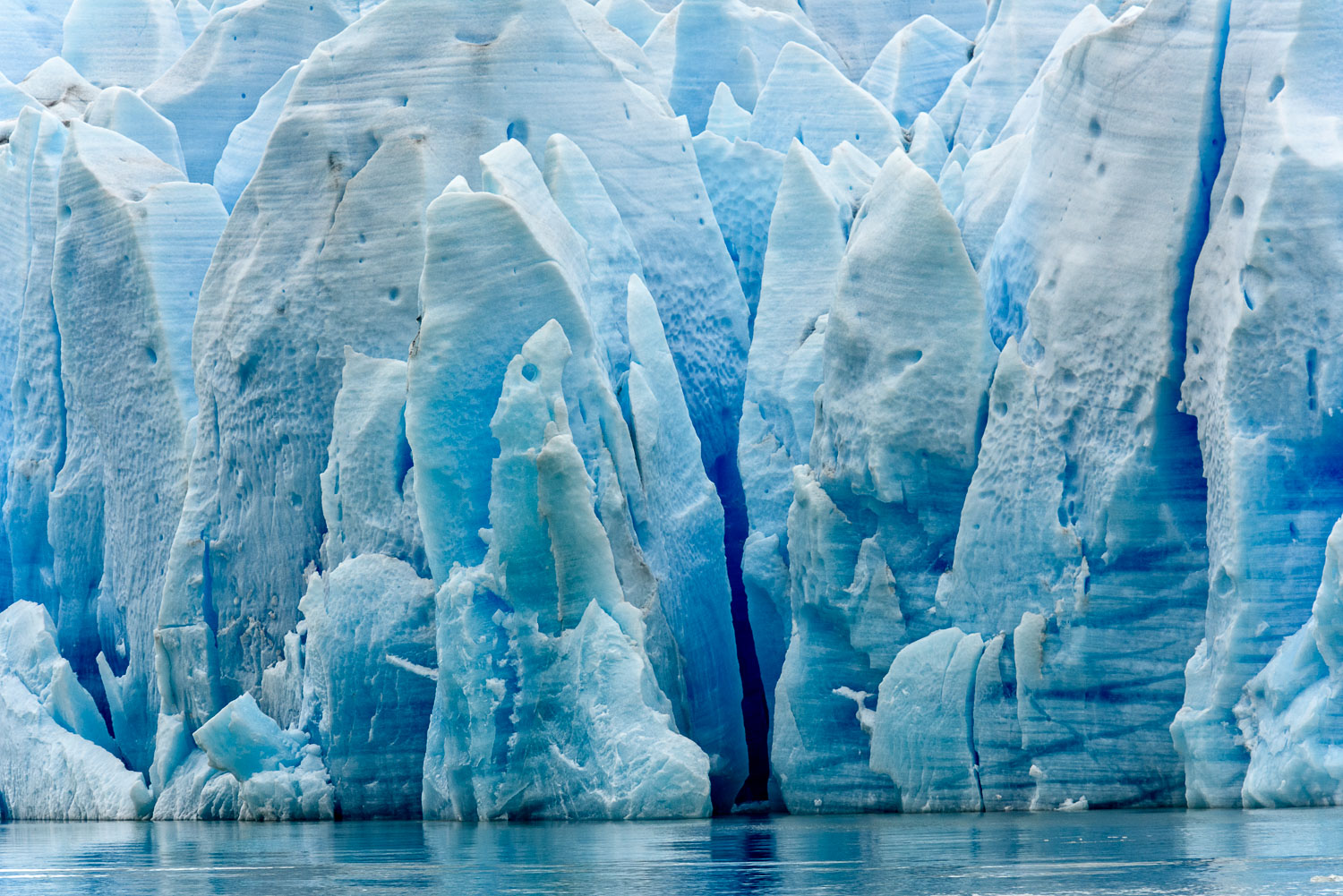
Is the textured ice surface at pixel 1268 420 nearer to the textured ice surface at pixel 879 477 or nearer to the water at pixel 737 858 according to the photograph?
the water at pixel 737 858

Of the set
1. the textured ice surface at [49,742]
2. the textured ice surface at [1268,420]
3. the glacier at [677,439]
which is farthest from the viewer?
the textured ice surface at [49,742]

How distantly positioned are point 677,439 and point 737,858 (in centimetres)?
775

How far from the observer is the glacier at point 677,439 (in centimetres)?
Answer: 1730

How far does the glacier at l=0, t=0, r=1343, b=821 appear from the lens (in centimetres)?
1730

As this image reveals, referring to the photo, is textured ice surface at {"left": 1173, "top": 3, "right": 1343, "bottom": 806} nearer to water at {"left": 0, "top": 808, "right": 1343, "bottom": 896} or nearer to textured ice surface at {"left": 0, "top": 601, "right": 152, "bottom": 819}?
water at {"left": 0, "top": 808, "right": 1343, "bottom": 896}

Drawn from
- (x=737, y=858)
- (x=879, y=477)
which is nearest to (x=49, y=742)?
(x=879, y=477)

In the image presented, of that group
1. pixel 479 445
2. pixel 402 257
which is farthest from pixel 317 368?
pixel 479 445

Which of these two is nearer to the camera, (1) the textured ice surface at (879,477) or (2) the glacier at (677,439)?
(2) the glacier at (677,439)

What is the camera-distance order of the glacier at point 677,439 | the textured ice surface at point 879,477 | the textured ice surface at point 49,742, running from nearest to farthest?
the glacier at point 677,439
the textured ice surface at point 879,477
the textured ice surface at point 49,742

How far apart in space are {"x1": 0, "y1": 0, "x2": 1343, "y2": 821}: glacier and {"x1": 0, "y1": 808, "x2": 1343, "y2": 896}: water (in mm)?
1278

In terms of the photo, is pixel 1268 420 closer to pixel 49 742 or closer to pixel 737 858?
pixel 737 858

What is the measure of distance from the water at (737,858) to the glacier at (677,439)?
4.19 feet

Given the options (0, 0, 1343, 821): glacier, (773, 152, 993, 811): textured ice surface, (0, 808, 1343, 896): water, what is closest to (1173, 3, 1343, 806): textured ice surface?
(0, 0, 1343, 821): glacier

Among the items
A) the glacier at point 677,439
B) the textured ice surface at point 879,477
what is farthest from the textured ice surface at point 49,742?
the textured ice surface at point 879,477
